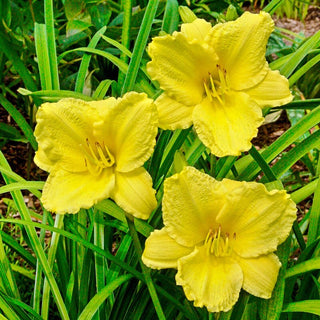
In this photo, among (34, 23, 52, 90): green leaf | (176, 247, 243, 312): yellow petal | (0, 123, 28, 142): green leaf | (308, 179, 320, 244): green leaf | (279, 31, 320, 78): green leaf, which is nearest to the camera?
(176, 247, 243, 312): yellow petal

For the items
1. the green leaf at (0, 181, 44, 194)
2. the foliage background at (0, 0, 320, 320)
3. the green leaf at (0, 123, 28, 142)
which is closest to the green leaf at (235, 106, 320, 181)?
the foliage background at (0, 0, 320, 320)

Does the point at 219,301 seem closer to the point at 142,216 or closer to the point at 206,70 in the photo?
the point at 142,216

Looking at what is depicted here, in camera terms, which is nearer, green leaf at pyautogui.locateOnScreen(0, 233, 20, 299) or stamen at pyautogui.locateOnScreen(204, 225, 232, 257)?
stamen at pyautogui.locateOnScreen(204, 225, 232, 257)

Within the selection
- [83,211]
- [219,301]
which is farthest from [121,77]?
[219,301]

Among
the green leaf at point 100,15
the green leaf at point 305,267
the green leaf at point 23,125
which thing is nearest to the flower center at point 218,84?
the green leaf at point 305,267

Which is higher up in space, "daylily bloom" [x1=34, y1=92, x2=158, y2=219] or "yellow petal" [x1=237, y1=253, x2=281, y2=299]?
"daylily bloom" [x1=34, y1=92, x2=158, y2=219]

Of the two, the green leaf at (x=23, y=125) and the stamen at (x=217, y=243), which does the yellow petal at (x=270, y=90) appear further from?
the green leaf at (x=23, y=125)

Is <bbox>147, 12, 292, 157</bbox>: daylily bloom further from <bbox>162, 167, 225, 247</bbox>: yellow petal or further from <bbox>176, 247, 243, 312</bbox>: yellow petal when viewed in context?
<bbox>176, 247, 243, 312</bbox>: yellow petal

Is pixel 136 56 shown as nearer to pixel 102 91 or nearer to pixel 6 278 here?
pixel 102 91
